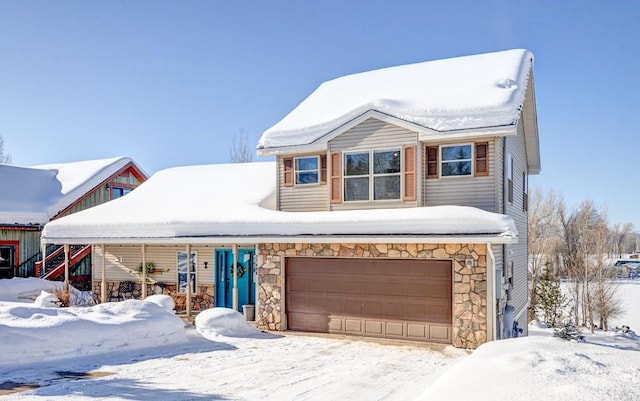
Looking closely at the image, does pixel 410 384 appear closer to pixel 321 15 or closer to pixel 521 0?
pixel 521 0

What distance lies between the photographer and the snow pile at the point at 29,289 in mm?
18406

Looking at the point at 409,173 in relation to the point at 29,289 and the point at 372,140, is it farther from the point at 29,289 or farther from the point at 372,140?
the point at 29,289

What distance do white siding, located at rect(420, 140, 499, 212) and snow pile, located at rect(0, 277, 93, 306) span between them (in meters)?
12.4

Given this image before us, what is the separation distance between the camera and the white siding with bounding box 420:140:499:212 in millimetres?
12227

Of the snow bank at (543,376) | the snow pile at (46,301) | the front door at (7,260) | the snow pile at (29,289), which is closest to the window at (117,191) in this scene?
the front door at (7,260)

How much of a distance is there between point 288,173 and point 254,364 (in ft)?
21.6

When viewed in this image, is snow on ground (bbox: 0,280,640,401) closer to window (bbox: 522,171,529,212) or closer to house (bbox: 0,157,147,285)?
window (bbox: 522,171,529,212)

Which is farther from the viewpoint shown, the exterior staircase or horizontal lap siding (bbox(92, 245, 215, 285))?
the exterior staircase

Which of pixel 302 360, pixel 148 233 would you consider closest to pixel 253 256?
pixel 148 233

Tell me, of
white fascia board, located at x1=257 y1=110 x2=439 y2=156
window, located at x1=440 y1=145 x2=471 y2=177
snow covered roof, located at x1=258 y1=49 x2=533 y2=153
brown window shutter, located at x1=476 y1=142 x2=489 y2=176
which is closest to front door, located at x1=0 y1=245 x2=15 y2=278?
white fascia board, located at x1=257 y1=110 x2=439 y2=156

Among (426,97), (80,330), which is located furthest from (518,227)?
(80,330)

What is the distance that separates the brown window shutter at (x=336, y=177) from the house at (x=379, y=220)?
3 cm

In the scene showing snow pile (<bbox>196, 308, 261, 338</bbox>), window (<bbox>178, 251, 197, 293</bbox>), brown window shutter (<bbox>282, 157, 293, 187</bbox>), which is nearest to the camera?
snow pile (<bbox>196, 308, 261, 338</bbox>)

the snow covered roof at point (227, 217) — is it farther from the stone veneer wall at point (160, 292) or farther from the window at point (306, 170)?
the stone veneer wall at point (160, 292)
